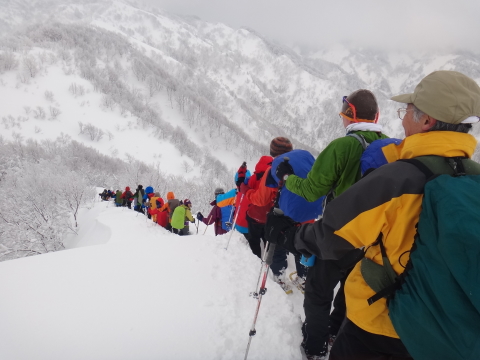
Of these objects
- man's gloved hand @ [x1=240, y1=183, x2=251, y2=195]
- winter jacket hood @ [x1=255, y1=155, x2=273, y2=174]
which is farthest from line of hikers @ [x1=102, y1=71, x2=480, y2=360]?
man's gloved hand @ [x1=240, y1=183, x2=251, y2=195]

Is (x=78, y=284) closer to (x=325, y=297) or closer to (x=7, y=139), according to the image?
(x=325, y=297)

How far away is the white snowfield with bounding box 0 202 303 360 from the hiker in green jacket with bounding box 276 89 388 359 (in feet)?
1.20

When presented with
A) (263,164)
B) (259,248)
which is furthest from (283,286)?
(263,164)

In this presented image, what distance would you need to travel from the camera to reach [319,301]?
249cm

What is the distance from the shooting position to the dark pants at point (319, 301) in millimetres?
2430

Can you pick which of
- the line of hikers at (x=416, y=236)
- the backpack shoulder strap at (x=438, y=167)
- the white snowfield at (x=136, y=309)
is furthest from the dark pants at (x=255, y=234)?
the backpack shoulder strap at (x=438, y=167)

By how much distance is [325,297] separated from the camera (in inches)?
97.3

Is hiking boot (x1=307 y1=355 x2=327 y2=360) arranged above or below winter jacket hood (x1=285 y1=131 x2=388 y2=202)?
below

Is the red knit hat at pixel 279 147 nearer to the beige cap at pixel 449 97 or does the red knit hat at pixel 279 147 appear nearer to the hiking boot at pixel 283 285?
the hiking boot at pixel 283 285

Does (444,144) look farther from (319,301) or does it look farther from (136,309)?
(136,309)

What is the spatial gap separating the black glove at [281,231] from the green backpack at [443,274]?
73cm

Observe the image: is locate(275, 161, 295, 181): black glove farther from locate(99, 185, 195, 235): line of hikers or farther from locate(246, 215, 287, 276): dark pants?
locate(99, 185, 195, 235): line of hikers

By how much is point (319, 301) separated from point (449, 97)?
2.04 metres

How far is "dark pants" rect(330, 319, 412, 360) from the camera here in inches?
57.6
